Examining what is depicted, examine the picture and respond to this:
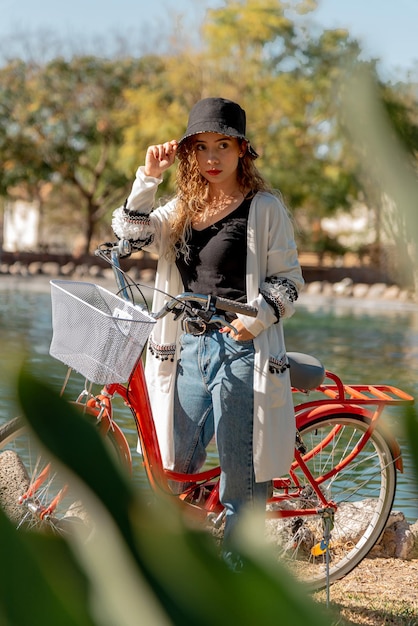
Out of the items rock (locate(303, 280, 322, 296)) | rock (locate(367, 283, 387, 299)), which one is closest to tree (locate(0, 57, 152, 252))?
rock (locate(303, 280, 322, 296))

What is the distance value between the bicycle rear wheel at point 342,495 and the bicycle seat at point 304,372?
19cm

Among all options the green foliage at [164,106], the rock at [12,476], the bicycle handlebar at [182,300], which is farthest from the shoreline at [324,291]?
the bicycle handlebar at [182,300]

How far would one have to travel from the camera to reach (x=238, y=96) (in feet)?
94.3

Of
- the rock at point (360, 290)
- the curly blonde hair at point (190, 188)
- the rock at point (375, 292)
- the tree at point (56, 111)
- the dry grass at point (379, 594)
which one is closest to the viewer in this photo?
the curly blonde hair at point (190, 188)

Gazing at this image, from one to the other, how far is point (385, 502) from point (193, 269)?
998 millimetres

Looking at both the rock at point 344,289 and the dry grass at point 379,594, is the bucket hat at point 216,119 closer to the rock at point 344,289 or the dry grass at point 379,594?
the dry grass at point 379,594

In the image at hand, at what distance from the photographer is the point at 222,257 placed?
2.68 meters

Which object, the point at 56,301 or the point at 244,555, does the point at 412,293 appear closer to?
the point at 244,555

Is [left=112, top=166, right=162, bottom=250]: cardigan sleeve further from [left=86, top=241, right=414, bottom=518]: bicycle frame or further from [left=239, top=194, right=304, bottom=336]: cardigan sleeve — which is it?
[left=239, top=194, right=304, bottom=336]: cardigan sleeve

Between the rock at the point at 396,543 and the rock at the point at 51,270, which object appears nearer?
the rock at the point at 396,543

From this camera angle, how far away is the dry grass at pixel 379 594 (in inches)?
116

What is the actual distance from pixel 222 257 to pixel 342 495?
1.04 m

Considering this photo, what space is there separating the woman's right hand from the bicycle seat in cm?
63

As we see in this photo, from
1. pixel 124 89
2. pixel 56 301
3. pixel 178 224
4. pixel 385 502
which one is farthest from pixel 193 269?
pixel 124 89
